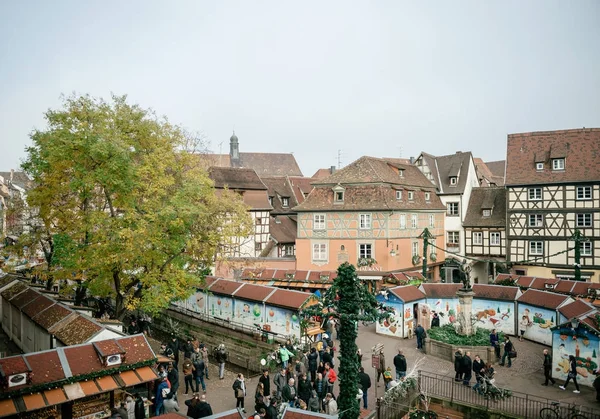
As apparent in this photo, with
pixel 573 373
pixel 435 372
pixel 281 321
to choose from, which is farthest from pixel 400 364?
pixel 281 321

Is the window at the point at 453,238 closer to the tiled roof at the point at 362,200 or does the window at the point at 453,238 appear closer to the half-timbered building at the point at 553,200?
the half-timbered building at the point at 553,200

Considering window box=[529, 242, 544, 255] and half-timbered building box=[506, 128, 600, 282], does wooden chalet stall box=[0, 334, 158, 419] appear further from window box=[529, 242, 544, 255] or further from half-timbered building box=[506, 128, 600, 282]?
window box=[529, 242, 544, 255]

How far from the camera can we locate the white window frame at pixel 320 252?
33.0 m

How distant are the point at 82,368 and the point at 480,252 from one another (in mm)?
33230

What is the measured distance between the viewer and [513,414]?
1212cm

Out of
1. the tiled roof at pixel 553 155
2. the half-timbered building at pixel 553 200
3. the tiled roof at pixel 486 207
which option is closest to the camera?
the half-timbered building at pixel 553 200

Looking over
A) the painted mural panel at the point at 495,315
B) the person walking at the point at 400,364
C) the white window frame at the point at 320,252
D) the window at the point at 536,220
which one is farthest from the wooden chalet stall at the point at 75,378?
the window at the point at 536,220

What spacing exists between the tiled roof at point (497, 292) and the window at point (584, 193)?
15.2 metres

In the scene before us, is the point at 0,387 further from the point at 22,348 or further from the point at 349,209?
the point at 349,209

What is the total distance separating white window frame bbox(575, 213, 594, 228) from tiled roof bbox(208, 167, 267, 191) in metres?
25.6

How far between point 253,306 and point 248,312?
53cm

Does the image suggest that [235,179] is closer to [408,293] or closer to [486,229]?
[486,229]

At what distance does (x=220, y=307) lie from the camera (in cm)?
2277

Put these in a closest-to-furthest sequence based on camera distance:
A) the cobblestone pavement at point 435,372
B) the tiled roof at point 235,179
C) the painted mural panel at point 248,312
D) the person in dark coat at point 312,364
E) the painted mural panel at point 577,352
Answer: the cobblestone pavement at point 435,372
the painted mural panel at point 577,352
the person in dark coat at point 312,364
the painted mural panel at point 248,312
the tiled roof at point 235,179
